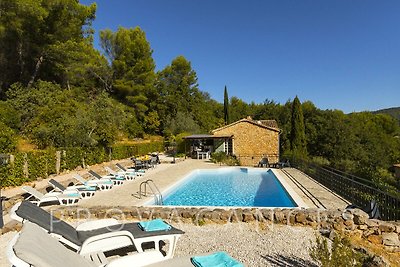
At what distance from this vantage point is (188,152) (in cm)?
2988

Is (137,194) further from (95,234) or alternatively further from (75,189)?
(95,234)

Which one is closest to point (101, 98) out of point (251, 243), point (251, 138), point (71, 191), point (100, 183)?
point (100, 183)

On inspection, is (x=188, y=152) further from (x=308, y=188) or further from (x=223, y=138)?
(x=308, y=188)

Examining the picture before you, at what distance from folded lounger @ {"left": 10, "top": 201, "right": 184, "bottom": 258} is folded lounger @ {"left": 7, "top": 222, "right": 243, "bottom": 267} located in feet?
0.75

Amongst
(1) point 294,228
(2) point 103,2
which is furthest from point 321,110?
(1) point 294,228

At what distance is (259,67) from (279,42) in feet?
37.8

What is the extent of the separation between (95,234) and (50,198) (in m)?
5.04

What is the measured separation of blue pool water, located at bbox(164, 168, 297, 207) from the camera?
1149 centimetres

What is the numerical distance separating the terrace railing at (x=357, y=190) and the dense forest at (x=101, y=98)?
1.07 m

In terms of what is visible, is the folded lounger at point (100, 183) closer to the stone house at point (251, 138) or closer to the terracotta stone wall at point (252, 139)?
the stone house at point (251, 138)

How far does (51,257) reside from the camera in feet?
9.70

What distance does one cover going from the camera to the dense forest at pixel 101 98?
18.3 m

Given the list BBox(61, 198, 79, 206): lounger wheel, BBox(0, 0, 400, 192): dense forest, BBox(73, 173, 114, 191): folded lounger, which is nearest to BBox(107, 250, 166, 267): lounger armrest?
BBox(61, 198, 79, 206): lounger wheel

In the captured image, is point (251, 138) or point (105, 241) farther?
point (251, 138)
